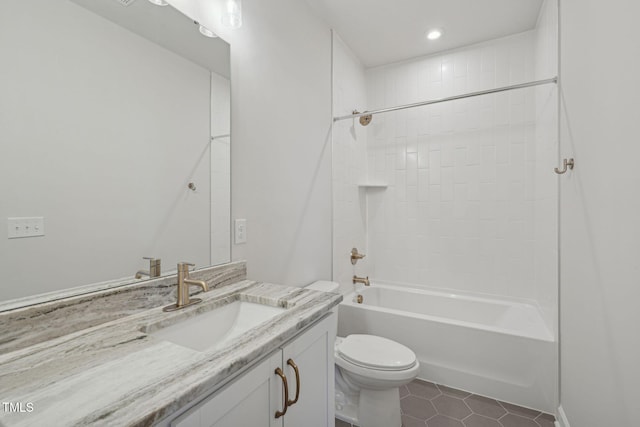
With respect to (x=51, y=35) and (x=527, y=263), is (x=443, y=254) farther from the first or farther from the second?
(x=51, y=35)

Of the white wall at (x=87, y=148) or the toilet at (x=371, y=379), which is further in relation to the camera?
the toilet at (x=371, y=379)

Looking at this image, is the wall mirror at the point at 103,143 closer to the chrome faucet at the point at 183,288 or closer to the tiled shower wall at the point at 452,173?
the chrome faucet at the point at 183,288

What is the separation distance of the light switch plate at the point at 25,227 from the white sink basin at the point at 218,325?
431 mm

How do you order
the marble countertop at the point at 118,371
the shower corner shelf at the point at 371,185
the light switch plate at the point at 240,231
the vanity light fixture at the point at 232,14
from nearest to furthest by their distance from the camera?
the marble countertop at the point at 118,371
the vanity light fixture at the point at 232,14
the light switch plate at the point at 240,231
the shower corner shelf at the point at 371,185

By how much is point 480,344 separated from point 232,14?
7.82 feet

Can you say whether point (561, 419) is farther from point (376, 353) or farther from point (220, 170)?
point (220, 170)

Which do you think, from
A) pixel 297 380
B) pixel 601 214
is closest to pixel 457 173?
pixel 601 214

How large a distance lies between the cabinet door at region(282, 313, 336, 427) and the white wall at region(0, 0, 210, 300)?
1.97 ft

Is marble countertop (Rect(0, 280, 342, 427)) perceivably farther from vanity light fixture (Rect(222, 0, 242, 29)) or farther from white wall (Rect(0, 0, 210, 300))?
vanity light fixture (Rect(222, 0, 242, 29))

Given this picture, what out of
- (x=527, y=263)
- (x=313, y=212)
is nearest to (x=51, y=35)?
(x=313, y=212)

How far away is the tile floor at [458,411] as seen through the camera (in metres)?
1.68

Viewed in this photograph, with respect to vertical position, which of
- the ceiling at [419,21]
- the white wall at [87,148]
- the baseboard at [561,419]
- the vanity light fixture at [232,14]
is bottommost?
the baseboard at [561,419]

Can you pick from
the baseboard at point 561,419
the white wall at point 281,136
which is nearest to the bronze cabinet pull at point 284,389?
the white wall at point 281,136

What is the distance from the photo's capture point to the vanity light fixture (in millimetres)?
1310
